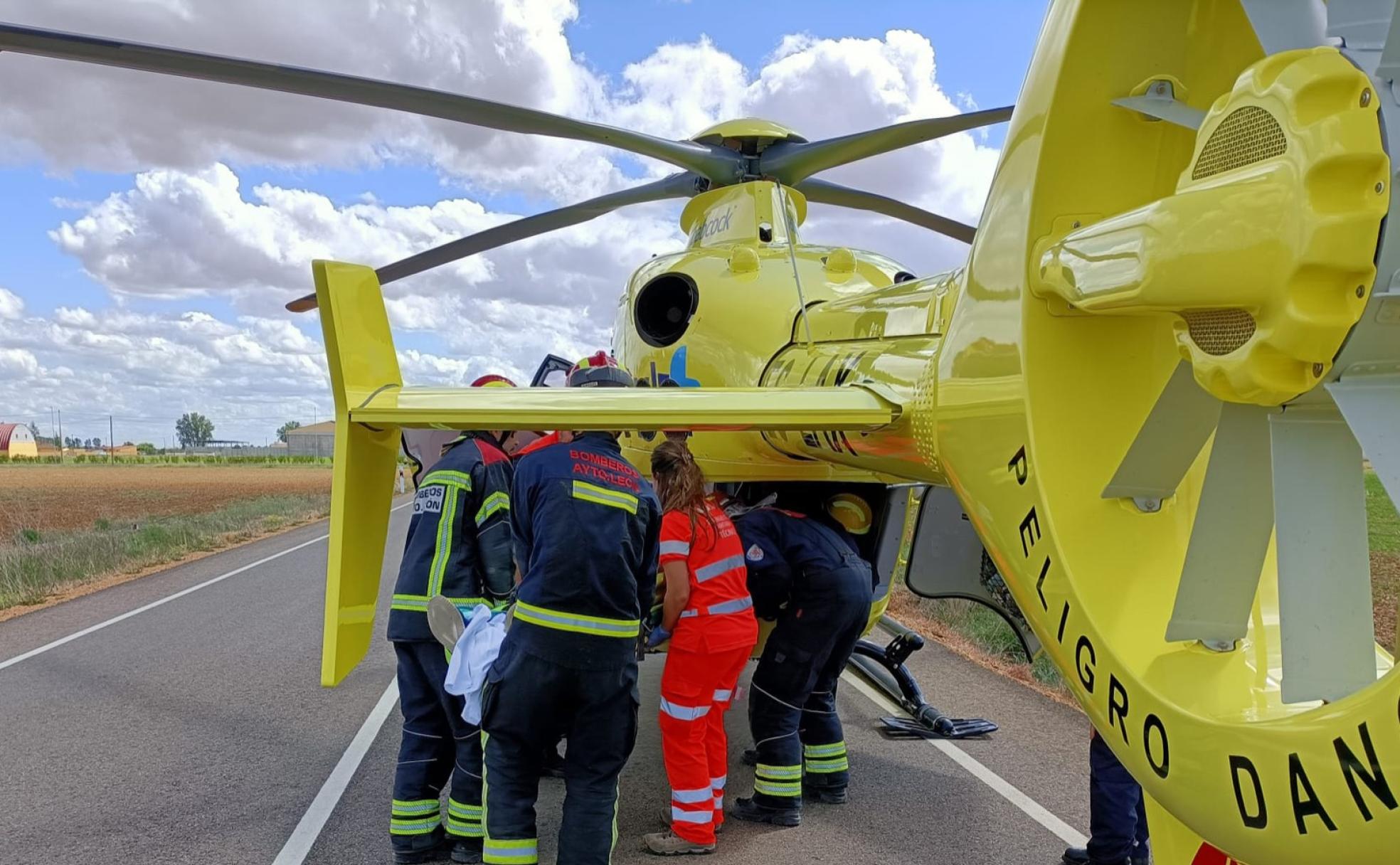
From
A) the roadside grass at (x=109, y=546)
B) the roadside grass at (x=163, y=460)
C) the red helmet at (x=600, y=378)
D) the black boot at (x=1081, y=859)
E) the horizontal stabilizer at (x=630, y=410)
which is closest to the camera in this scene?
A: the horizontal stabilizer at (x=630, y=410)

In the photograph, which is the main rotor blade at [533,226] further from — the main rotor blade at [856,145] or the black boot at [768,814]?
the black boot at [768,814]

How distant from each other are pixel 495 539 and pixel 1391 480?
12.3 ft

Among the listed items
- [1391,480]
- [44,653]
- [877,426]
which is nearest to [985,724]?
[877,426]

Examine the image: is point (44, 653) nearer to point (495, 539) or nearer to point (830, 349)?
point (495, 539)

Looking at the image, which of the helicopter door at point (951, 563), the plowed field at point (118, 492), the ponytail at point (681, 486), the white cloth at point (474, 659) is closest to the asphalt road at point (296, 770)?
the helicopter door at point (951, 563)

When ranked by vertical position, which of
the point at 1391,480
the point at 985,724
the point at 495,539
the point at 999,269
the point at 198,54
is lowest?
the point at 985,724

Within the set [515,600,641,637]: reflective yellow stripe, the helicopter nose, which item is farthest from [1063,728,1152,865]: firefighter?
the helicopter nose

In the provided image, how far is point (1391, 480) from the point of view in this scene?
4.05ft

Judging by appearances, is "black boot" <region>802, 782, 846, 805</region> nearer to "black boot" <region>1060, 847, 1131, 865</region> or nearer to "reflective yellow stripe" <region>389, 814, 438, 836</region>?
"black boot" <region>1060, 847, 1131, 865</region>

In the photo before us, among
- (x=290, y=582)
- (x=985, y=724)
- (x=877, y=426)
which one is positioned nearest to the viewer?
(x=877, y=426)

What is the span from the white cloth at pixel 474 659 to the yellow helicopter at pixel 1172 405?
1.16 meters

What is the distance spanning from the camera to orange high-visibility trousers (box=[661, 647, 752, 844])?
4453mm

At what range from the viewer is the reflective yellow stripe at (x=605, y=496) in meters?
3.67

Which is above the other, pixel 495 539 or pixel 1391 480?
pixel 1391 480
